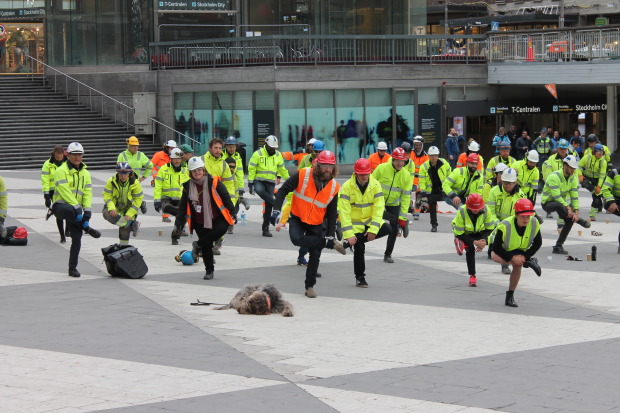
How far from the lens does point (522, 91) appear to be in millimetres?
40750

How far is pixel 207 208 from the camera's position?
15039mm

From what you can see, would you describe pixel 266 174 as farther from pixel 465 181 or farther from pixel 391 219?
pixel 391 219

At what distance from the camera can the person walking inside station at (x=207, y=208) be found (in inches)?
594

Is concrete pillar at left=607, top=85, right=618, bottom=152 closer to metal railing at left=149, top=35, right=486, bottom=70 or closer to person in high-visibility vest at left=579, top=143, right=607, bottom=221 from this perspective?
metal railing at left=149, top=35, right=486, bottom=70

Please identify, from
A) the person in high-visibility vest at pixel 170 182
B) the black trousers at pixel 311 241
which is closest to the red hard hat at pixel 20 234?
the person in high-visibility vest at pixel 170 182

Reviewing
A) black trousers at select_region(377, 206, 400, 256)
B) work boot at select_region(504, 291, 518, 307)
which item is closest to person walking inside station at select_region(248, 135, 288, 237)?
black trousers at select_region(377, 206, 400, 256)

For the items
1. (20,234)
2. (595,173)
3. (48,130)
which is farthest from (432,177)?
(48,130)

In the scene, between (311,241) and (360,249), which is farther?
(360,249)

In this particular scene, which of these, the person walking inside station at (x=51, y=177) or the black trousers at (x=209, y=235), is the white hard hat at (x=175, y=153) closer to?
the person walking inside station at (x=51, y=177)

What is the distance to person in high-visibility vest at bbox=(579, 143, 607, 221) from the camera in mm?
21672

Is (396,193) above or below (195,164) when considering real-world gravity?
below

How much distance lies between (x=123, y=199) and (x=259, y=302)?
15.4ft

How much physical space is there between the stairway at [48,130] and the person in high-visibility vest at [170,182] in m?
17.5

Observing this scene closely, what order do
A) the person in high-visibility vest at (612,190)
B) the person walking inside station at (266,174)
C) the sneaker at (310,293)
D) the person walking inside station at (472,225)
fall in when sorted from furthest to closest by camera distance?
the person walking inside station at (266,174) < the person in high-visibility vest at (612,190) < the person walking inside station at (472,225) < the sneaker at (310,293)
